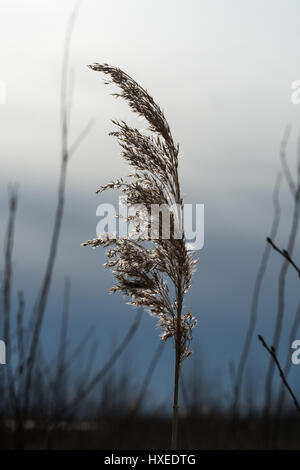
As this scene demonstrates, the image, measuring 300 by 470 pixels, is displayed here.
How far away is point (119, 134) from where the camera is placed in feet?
10.3

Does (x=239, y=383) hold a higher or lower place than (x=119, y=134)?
lower

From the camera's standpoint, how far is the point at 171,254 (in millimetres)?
2998

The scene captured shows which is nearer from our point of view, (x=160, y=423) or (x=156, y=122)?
(x=156, y=122)

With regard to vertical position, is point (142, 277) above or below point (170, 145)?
below
